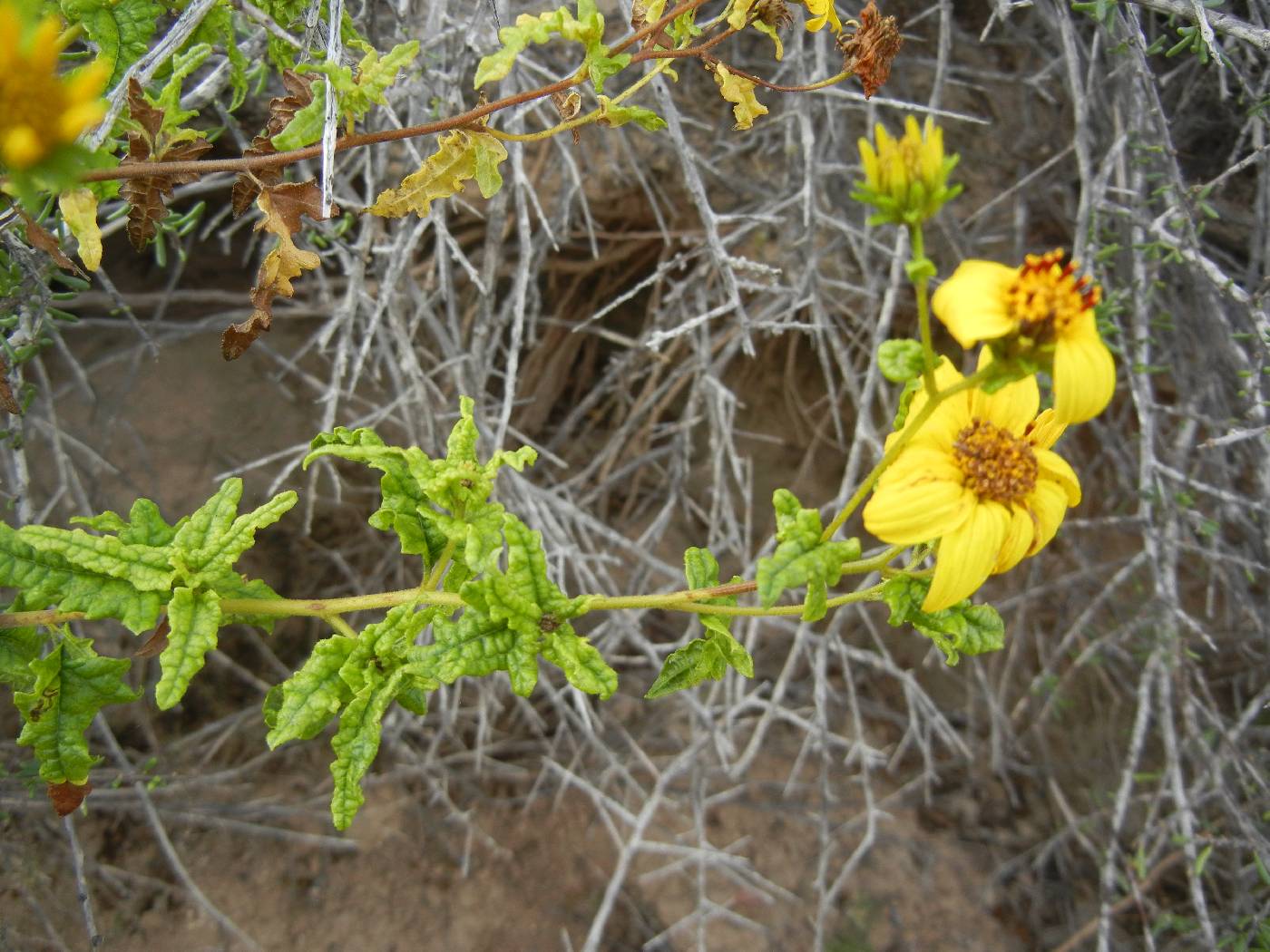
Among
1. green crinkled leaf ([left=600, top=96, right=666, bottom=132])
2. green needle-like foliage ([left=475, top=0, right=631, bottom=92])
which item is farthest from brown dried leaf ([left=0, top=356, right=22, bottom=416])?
green crinkled leaf ([left=600, top=96, right=666, bottom=132])

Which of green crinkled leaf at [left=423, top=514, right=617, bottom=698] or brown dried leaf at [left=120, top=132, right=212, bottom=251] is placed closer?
green crinkled leaf at [left=423, top=514, right=617, bottom=698]

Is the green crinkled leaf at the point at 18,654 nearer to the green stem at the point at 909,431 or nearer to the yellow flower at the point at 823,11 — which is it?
the green stem at the point at 909,431

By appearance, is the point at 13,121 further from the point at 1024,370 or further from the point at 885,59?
the point at 885,59

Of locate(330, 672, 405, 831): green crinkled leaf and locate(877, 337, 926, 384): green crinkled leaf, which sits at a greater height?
locate(877, 337, 926, 384): green crinkled leaf

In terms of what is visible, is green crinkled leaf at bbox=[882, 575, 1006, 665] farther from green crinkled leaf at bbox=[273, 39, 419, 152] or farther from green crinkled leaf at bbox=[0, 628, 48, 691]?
green crinkled leaf at bbox=[0, 628, 48, 691]

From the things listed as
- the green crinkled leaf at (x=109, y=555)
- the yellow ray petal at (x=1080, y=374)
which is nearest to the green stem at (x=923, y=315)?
the yellow ray petal at (x=1080, y=374)

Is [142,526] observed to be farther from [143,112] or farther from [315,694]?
[143,112]

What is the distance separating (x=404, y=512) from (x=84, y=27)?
2.17 feet

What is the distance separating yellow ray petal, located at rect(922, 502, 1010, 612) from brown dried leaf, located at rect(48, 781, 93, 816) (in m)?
0.99

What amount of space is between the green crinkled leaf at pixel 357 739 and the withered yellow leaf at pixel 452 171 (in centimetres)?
58

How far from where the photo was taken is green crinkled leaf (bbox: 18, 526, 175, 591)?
3.29 ft

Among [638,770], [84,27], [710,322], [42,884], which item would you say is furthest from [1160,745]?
[84,27]

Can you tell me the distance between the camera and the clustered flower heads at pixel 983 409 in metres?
0.83

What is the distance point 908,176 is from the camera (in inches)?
32.1
